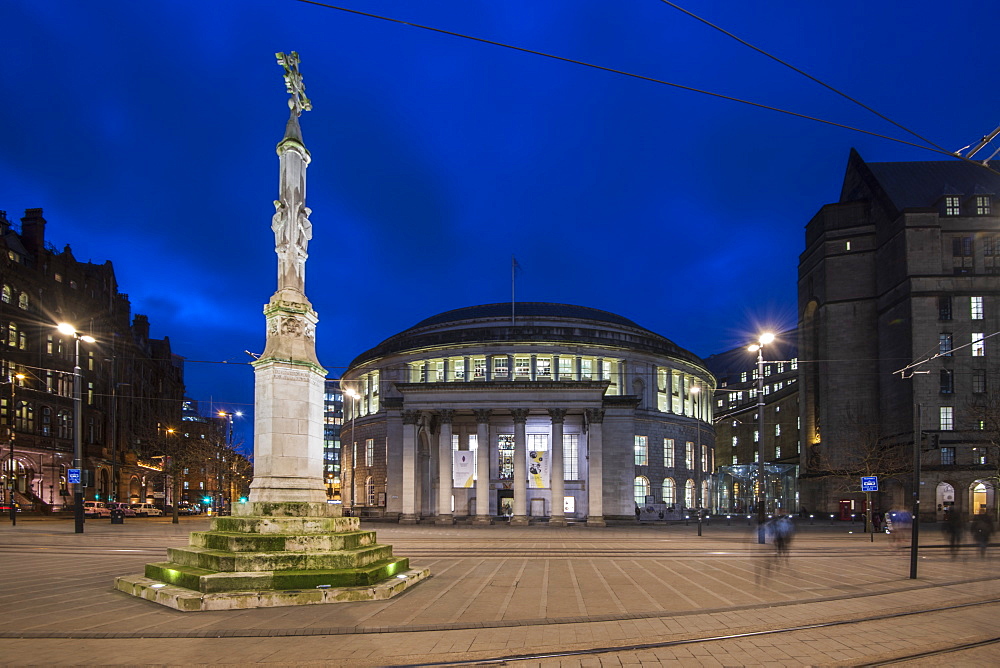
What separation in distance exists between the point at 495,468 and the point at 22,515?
1792 inches

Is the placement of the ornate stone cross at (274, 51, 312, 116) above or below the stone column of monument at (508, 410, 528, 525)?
above

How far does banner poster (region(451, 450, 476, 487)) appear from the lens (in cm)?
6366

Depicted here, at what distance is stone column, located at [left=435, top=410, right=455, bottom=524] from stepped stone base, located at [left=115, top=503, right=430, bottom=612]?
4908 cm

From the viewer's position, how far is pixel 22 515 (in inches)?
2726

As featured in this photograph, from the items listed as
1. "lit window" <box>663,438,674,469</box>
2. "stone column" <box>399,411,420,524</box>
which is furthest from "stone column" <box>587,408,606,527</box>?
"stone column" <box>399,411,420,524</box>

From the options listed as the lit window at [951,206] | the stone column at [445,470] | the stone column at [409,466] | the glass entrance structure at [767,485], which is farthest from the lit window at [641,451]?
the lit window at [951,206]

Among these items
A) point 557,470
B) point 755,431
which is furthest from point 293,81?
point 755,431

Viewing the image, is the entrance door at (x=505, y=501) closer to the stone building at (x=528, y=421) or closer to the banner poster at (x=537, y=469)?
the stone building at (x=528, y=421)

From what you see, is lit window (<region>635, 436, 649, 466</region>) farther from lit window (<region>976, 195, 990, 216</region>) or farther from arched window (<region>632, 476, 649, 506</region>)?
lit window (<region>976, 195, 990, 216</region>)

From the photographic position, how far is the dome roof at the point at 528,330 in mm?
79688

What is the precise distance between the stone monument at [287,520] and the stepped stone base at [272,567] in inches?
0.8

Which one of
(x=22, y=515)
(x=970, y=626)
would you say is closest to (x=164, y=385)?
(x=22, y=515)

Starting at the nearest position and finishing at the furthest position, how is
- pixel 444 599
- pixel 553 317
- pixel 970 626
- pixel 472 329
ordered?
pixel 970 626 < pixel 444 599 < pixel 472 329 < pixel 553 317

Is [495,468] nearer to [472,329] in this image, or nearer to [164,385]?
[472,329]
